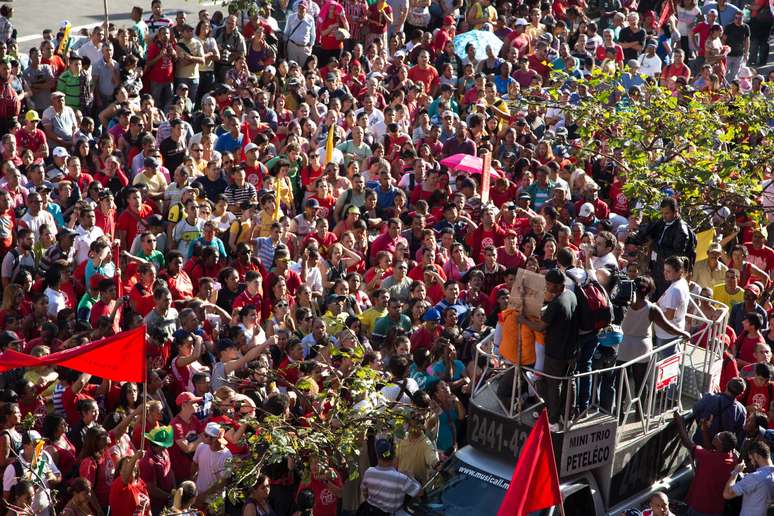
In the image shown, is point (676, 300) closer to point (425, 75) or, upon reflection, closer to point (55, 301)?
point (55, 301)

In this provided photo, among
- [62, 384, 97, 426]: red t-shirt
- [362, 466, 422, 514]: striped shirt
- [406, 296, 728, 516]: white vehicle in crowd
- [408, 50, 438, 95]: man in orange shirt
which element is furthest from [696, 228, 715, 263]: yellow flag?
[408, 50, 438, 95]: man in orange shirt

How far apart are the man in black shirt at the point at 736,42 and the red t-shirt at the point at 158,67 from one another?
1217 cm

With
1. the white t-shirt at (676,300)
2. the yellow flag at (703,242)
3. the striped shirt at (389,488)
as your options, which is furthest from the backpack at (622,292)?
the yellow flag at (703,242)

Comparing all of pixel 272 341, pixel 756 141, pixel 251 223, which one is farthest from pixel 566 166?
pixel 272 341

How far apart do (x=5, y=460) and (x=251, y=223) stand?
5.90 meters

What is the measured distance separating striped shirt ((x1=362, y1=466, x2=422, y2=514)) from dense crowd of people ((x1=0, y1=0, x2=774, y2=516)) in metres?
0.02

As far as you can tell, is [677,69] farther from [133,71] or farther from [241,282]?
[241,282]

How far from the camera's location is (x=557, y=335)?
1184 cm

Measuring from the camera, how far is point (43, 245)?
15625 mm

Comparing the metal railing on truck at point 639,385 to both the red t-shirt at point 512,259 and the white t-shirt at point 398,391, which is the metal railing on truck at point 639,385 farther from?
the red t-shirt at point 512,259

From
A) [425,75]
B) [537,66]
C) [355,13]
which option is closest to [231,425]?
[425,75]

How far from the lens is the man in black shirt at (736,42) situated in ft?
91.0

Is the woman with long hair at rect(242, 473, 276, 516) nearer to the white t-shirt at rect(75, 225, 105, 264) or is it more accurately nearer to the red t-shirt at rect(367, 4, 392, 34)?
the white t-shirt at rect(75, 225, 105, 264)

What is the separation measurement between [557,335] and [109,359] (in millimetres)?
3900
